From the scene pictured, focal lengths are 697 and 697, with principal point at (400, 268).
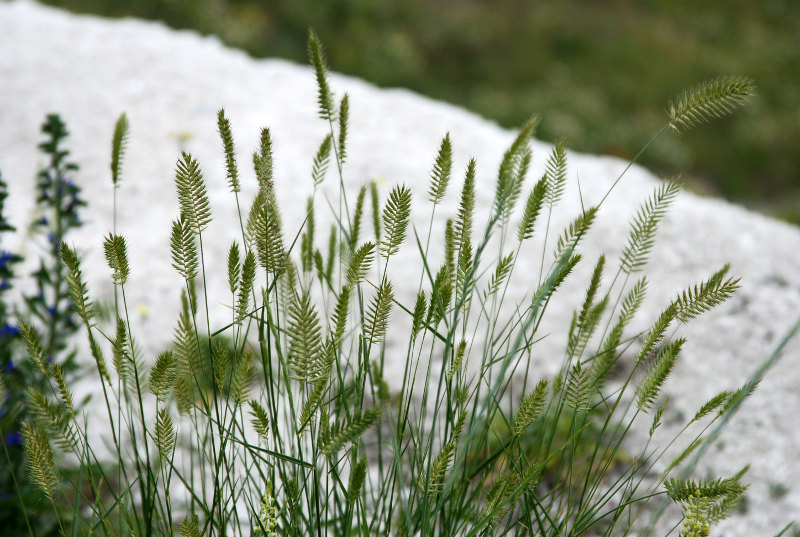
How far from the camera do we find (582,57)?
407 inches

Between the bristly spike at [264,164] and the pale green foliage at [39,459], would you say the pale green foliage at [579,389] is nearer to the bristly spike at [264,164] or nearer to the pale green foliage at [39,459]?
the bristly spike at [264,164]

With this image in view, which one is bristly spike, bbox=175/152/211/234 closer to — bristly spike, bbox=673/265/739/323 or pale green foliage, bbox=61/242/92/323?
pale green foliage, bbox=61/242/92/323

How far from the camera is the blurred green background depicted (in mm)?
8344

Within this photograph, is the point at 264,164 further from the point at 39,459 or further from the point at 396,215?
the point at 39,459

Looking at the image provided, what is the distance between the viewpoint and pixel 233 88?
15.9 feet

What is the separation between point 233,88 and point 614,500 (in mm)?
3688

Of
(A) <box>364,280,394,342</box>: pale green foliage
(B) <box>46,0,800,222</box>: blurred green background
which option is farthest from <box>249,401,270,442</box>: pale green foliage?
(B) <box>46,0,800,222</box>: blurred green background

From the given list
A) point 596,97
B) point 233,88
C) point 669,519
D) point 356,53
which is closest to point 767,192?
point 596,97

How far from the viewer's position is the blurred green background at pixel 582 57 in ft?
27.4

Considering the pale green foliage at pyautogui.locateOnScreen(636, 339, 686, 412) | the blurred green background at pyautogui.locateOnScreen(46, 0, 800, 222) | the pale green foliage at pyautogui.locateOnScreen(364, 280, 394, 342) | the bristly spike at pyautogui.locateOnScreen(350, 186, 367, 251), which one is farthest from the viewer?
the blurred green background at pyautogui.locateOnScreen(46, 0, 800, 222)

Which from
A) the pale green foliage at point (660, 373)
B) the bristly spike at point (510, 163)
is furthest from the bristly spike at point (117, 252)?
the pale green foliage at point (660, 373)

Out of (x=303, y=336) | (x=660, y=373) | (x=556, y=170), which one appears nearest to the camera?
(x=303, y=336)

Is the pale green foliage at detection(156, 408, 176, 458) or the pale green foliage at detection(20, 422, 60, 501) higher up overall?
the pale green foliage at detection(156, 408, 176, 458)

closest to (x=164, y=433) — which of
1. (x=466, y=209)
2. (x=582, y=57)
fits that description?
(x=466, y=209)
